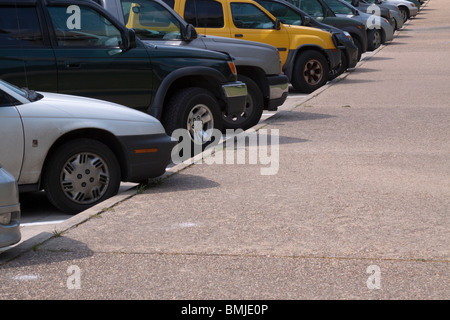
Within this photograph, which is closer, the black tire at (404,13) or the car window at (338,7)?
the car window at (338,7)

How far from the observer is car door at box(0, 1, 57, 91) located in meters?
8.88

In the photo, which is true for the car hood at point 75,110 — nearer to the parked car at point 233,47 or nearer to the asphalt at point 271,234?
the asphalt at point 271,234

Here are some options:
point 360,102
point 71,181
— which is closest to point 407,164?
point 71,181

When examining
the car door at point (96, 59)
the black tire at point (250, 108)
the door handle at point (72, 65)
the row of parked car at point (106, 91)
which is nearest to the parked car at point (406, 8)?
the row of parked car at point (106, 91)

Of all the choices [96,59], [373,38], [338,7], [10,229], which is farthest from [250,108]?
[373,38]

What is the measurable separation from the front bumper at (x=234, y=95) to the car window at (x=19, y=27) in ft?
8.26

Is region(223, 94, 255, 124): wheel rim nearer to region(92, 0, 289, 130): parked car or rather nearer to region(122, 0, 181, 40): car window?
region(92, 0, 289, 130): parked car

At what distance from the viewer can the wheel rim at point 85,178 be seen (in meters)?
7.61

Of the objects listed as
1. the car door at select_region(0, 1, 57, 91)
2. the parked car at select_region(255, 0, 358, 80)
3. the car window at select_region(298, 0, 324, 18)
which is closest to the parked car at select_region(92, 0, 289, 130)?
the car door at select_region(0, 1, 57, 91)

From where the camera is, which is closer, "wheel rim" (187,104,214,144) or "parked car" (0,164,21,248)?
"parked car" (0,164,21,248)

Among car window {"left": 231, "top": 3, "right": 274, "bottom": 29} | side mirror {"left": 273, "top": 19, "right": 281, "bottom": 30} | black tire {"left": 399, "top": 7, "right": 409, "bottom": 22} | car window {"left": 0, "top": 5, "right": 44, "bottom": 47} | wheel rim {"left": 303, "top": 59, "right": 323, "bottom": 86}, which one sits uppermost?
car window {"left": 0, "top": 5, "right": 44, "bottom": 47}

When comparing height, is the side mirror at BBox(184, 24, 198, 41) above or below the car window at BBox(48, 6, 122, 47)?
below

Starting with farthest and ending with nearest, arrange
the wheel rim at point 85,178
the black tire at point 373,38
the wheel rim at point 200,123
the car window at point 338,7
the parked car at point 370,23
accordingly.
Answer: the black tire at point 373,38 → the parked car at point 370,23 → the car window at point 338,7 → the wheel rim at point 200,123 → the wheel rim at point 85,178

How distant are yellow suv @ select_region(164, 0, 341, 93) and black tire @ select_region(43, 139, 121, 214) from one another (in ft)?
23.5
